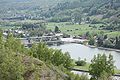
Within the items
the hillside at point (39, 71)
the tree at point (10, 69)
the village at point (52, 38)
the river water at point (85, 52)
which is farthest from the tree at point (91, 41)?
the tree at point (10, 69)

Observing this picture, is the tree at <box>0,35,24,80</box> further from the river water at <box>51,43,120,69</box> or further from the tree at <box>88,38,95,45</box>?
the tree at <box>88,38,95,45</box>

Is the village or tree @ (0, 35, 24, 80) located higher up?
tree @ (0, 35, 24, 80)

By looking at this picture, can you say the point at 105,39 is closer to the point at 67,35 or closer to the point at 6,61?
the point at 67,35

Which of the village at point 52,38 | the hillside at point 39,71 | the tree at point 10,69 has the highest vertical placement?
the tree at point 10,69

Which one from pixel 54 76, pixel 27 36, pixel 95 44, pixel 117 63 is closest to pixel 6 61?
pixel 54 76

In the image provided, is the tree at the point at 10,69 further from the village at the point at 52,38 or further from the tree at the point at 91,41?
the village at the point at 52,38

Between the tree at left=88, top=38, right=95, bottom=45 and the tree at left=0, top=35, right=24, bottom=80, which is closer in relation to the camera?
the tree at left=0, top=35, right=24, bottom=80

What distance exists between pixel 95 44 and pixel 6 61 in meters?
122

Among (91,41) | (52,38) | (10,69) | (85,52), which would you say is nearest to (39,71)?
(10,69)

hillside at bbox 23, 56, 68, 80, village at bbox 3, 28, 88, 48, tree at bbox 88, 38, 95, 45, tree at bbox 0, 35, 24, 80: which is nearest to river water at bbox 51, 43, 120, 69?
tree at bbox 88, 38, 95, 45

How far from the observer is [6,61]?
45.0 metres

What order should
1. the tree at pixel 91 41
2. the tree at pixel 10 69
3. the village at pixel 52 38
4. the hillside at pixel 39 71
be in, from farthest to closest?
the village at pixel 52 38 → the tree at pixel 91 41 → the hillside at pixel 39 71 → the tree at pixel 10 69

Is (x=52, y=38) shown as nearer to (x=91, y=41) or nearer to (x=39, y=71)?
(x=91, y=41)

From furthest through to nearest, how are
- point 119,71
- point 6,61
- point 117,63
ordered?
point 117,63 < point 119,71 < point 6,61
